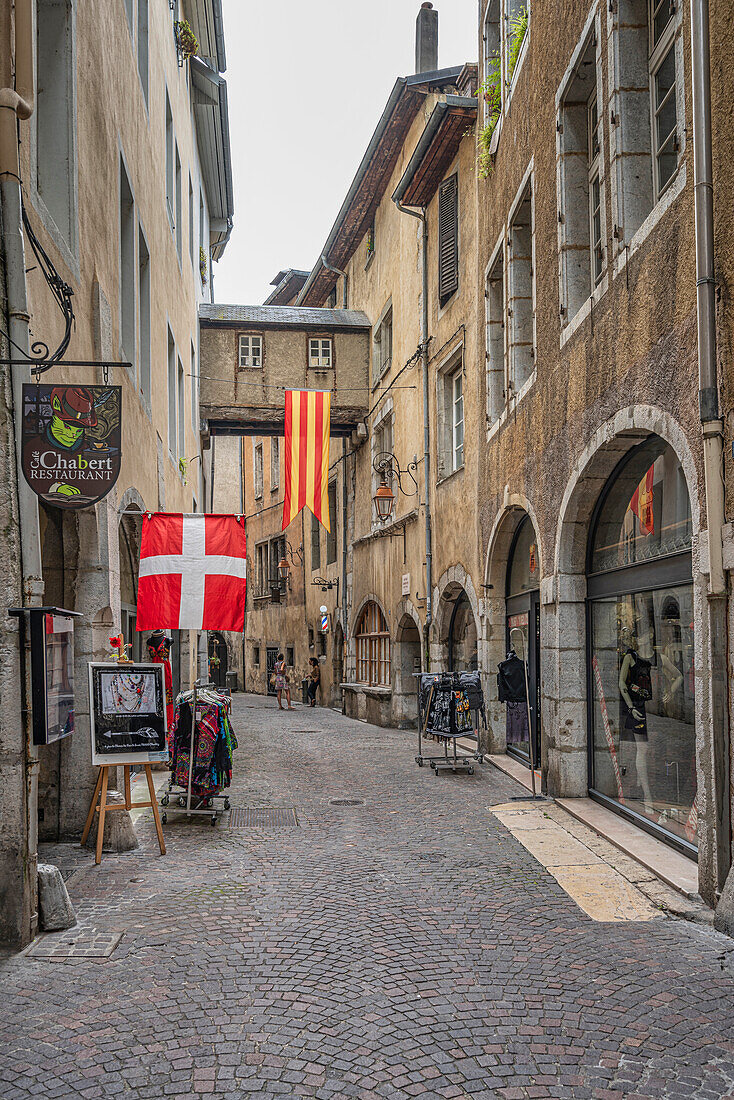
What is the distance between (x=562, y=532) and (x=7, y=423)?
217 inches

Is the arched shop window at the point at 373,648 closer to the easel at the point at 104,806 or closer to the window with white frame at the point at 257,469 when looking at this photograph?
the easel at the point at 104,806

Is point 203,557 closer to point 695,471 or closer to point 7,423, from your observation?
point 7,423

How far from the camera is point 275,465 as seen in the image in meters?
34.9

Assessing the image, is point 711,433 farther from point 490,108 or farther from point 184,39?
point 184,39

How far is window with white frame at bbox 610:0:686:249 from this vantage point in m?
7.32

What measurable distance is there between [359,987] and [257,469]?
3411 centimetres

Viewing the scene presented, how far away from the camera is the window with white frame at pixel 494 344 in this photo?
1331cm

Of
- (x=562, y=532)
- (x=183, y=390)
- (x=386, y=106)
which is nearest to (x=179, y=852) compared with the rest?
(x=562, y=532)

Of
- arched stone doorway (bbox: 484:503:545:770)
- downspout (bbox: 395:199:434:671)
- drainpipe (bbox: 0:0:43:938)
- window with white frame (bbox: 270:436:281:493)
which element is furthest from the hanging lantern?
window with white frame (bbox: 270:436:281:493)

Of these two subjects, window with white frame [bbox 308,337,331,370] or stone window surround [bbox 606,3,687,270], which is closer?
stone window surround [bbox 606,3,687,270]

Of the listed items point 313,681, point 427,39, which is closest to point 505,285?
point 427,39

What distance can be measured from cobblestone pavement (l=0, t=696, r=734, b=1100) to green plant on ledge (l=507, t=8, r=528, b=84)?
9.14 m

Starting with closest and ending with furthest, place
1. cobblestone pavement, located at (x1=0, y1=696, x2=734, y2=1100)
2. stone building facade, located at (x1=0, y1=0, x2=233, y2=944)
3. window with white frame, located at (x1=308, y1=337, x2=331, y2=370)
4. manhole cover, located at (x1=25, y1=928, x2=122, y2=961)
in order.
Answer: cobblestone pavement, located at (x1=0, y1=696, x2=734, y2=1100), manhole cover, located at (x1=25, y1=928, x2=122, y2=961), stone building facade, located at (x1=0, y1=0, x2=233, y2=944), window with white frame, located at (x1=308, y1=337, x2=331, y2=370)

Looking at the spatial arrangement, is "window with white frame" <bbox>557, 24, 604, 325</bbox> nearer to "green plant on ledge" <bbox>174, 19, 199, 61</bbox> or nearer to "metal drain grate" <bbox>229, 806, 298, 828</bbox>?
"metal drain grate" <bbox>229, 806, 298, 828</bbox>
